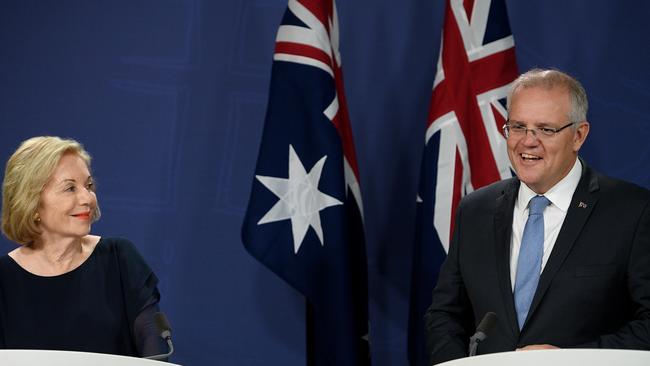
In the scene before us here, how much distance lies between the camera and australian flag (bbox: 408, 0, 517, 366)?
14.6 feet

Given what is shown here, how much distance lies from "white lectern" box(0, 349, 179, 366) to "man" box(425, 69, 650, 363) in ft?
3.62

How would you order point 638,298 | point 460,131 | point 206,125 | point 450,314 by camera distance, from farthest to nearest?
point 206,125, point 460,131, point 450,314, point 638,298

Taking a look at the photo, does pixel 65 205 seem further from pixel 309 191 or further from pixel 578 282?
pixel 578 282

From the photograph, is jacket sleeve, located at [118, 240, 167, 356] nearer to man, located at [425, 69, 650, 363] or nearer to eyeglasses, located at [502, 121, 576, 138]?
man, located at [425, 69, 650, 363]

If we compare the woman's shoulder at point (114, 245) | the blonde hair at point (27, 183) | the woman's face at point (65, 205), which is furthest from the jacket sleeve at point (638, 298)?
the blonde hair at point (27, 183)

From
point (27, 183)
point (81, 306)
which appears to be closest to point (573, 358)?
point (81, 306)

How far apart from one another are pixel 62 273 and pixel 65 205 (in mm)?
230

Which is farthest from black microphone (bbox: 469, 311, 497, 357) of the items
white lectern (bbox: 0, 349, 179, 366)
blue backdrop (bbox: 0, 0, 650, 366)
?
blue backdrop (bbox: 0, 0, 650, 366)

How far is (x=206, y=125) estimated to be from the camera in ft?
16.7

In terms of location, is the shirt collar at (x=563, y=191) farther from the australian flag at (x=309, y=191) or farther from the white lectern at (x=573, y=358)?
the australian flag at (x=309, y=191)

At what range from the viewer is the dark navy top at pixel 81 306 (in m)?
3.55

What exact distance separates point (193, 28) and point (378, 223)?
4.02ft

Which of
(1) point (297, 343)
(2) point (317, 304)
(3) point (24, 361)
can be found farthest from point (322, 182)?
(3) point (24, 361)

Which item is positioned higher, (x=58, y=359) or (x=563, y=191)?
(x=563, y=191)
